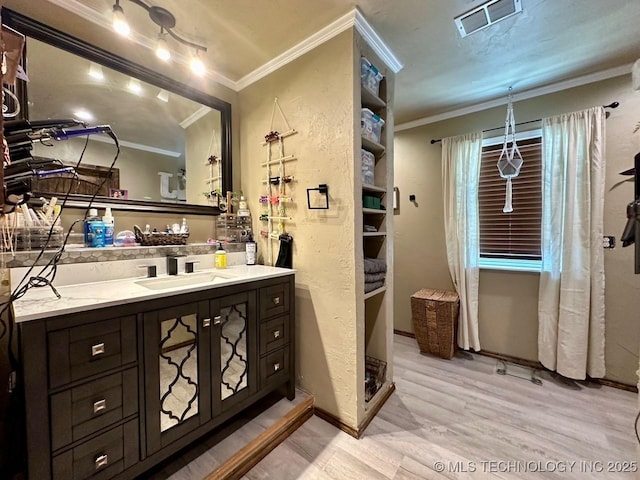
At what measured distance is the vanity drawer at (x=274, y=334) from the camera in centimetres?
155

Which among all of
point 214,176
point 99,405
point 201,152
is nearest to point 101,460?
point 99,405

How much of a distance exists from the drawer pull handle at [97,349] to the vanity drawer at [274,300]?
0.74m

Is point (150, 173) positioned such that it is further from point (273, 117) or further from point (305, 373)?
point (305, 373)

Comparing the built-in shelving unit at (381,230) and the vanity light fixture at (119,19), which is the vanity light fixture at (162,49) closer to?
the vanity light fixture at (119,19)

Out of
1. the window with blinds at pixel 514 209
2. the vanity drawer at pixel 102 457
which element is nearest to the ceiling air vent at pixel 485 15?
the window with blinds at pixel 514 209

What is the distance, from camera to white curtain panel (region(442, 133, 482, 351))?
2.53 metres

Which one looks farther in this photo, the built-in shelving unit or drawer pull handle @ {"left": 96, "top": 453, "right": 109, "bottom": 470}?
the built-in shelving unit

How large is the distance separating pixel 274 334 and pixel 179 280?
66 cm

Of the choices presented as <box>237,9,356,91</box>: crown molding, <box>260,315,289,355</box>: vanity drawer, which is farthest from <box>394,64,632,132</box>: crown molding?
<box>260,315,289,355</box>: vanity drawer

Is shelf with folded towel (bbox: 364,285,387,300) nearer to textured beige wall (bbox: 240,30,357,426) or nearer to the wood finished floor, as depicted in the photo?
textured beige wall (bbox: 240,30,357,426)

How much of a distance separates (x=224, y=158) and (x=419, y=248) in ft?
7.31

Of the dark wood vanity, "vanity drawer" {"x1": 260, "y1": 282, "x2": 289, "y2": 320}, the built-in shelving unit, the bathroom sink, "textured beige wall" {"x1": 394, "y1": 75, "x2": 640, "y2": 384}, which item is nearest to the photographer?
the dark wood vanity

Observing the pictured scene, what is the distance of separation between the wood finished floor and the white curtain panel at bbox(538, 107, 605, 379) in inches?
11.6

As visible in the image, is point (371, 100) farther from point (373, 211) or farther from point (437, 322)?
point (437, 322)
